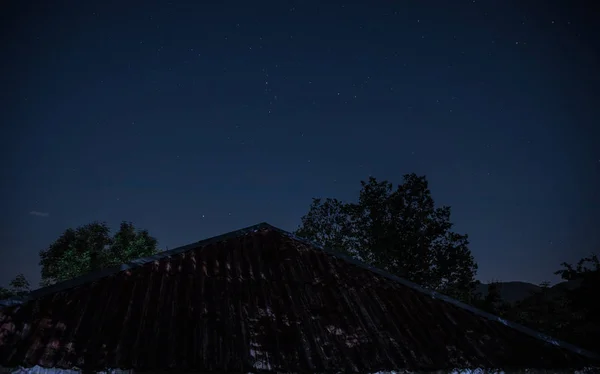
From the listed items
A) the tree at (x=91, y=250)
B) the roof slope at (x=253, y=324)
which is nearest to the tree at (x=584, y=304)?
the roof slope at (x=253, y=324)

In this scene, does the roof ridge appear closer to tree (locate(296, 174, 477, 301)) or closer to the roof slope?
the roof slope

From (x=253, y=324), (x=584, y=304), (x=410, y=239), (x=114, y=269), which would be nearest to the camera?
(x=253, y=324)

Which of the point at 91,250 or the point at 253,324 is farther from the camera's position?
the point at 91,250

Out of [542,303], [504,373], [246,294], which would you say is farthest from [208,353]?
[542,303]

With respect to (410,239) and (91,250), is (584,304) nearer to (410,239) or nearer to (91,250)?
(410,239)

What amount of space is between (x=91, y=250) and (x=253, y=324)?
3817 centimetres

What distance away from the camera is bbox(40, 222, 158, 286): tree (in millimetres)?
31750

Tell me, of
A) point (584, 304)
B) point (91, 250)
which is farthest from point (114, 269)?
point (91, 250)

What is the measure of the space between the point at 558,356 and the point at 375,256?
24.8 meters

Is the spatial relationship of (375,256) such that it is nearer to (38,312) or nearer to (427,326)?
(427,326)

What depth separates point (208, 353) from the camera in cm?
536

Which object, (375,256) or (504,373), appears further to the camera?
(375,256)

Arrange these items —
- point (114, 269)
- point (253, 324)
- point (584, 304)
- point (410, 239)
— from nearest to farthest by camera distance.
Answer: point (253, 324) < point (114, 269) < point (584, 304) < point (410, 239)

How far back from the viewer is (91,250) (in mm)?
37375
